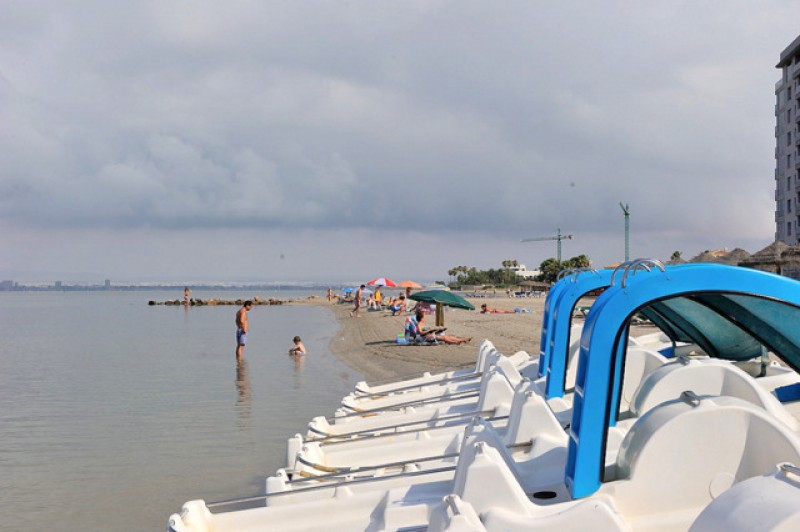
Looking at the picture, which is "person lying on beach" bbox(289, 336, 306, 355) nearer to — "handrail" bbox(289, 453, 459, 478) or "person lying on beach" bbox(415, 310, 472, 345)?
"person lying on beach" bbox(415, 310, 472, 345)

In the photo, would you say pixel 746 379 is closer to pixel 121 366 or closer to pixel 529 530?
pixel 529 530

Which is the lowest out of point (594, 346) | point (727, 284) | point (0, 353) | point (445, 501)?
point (0, 353)

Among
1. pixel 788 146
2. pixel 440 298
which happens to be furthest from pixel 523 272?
pixel 440 298

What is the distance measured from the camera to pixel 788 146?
63156 millimetres

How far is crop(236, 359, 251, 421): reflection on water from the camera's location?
42.9ft

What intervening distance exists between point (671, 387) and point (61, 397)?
14.5 meters

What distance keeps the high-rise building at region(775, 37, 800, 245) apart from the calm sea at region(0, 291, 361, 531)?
5101cm

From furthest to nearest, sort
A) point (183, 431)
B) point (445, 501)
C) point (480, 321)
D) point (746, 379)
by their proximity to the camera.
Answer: point (480, 321) → point (183, 431) → point (746, 379) → point (445, 501)

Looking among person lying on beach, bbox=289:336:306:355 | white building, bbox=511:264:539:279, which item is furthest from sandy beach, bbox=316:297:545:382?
white building, bbox=511:264:539:279

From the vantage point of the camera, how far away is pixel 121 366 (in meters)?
22.1

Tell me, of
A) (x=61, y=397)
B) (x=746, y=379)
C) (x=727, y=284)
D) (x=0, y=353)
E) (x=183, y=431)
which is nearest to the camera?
(x=727, y=284)

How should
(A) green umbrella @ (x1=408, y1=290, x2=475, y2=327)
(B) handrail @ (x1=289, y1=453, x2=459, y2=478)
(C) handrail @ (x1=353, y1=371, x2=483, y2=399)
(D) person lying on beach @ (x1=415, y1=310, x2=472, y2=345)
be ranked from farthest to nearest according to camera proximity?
(A) green umbrella @ (x1=408, y1=290, x2=475, y2=327) → (D) person lying on beach @ (x1=415, y1=310, x2=472, y2=345) → (C) handrail @ (x1=353, y1=371, x2=483, y2=399) → (B) handrail @ (x1=289, y1=453, x2=459, y2=478)

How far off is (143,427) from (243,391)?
359 centimetres

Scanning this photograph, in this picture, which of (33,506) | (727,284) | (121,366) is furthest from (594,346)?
(121,366)
